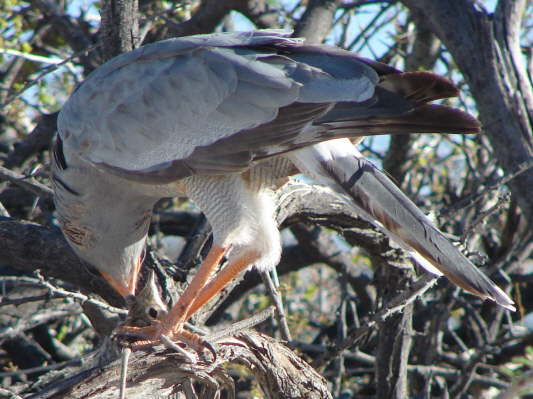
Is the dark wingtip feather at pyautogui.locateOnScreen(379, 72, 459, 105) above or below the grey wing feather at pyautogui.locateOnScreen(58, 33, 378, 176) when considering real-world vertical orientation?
above

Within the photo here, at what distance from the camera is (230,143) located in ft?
11.0

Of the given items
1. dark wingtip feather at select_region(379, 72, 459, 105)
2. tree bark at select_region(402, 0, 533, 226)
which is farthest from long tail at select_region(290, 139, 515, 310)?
tree bark at select_region(402, 0, 533, 226)

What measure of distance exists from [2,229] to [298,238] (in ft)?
7.28

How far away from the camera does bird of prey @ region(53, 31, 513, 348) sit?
325 centimetres

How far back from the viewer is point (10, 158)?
16.8 feet

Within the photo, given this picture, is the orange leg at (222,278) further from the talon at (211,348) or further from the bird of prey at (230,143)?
the talon at (211,348)

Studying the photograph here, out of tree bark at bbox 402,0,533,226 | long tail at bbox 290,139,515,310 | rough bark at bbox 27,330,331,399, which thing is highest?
tree bark at bbox 402,0,533,226

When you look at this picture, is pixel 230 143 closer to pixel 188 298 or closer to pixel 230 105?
pixel 230 105

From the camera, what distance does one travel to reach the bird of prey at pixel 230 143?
325cm

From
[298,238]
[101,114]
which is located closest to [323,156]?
[101,114]

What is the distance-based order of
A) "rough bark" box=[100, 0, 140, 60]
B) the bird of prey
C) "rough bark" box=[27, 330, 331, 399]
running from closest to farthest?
1. "rough bark" box=[27, 330, 331, 399]
2. the bird of prey
3. "rough bark" box=[100, 0, 140, 60]

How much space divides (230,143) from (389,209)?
77 centimetres

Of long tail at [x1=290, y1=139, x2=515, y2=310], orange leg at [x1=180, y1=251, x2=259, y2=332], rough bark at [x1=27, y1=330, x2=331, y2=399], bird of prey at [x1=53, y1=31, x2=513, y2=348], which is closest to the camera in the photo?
rough bark at [x1=27, y1=330, x2=331, y2=399]

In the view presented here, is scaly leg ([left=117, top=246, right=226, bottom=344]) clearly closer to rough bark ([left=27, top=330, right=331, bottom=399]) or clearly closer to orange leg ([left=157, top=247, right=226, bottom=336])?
orange leg ([left=157, top=247, right=226, bottom=336])
